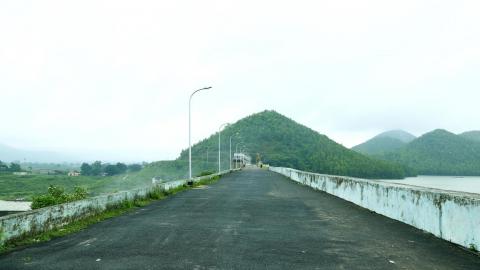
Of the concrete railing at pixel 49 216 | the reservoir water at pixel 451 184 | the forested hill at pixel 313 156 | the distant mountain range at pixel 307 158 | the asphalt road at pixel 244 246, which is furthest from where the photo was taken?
the forested hill at pixel 313 156

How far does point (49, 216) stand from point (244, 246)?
15.9ft

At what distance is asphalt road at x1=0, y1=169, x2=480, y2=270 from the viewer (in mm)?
6570

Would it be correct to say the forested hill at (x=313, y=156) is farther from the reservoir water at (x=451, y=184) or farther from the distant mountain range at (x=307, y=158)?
the reservoir water at (x=451, y=184)

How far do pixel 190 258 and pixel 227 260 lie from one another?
2.04ft

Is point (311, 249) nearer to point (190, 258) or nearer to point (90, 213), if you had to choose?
point (190, 258)

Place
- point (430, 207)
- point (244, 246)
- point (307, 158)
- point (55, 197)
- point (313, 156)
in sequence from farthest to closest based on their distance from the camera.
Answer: point (307, 158)
point (313, 156)
point (55, 197)
point (430, 207)
point (244, 246)

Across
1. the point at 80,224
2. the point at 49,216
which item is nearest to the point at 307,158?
the point at 80,224

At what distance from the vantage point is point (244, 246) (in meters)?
7.94

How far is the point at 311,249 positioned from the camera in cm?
777

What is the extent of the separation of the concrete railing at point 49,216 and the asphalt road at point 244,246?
640 mm

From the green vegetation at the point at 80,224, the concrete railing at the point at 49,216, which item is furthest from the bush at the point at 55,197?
the concrete railing at the point at 49,216

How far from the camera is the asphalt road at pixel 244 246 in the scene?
6.57 metres

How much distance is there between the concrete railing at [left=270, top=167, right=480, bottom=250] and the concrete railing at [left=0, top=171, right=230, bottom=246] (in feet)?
28.7

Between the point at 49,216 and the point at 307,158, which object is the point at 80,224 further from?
the point at 307,158
